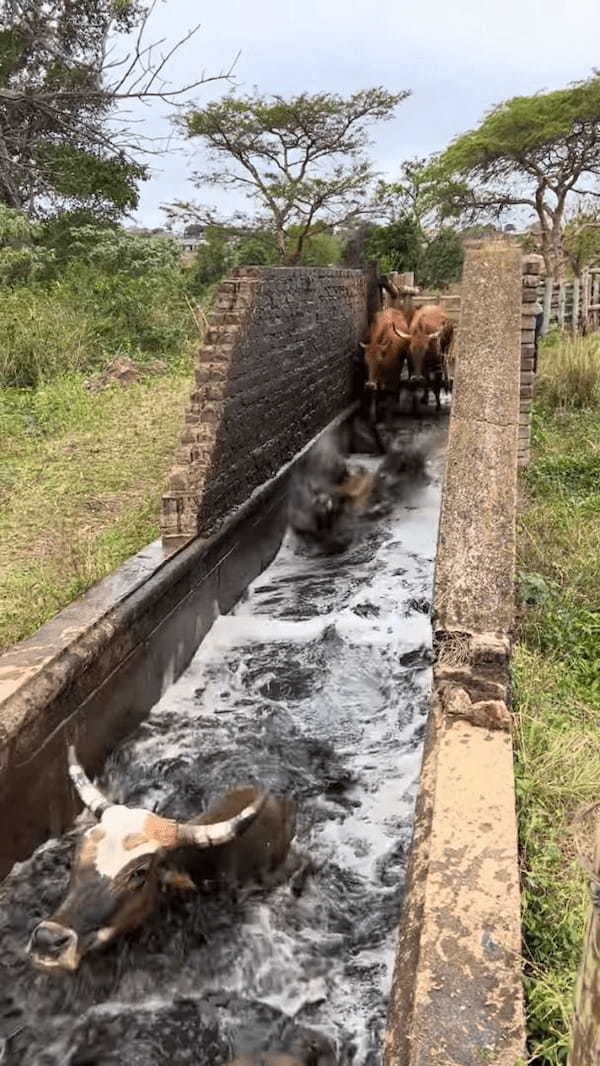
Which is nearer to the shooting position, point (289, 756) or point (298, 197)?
point (289, 756)

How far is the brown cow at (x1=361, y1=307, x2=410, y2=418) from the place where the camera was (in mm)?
13031

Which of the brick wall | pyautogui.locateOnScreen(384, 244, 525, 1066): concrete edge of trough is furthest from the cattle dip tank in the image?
the brick wall

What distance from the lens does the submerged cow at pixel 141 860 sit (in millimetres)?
2922

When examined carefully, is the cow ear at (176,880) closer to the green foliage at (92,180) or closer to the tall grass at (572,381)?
the tall grass at (572,381)

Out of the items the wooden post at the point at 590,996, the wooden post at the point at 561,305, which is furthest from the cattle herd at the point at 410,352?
the wooden post at the point at 590,996

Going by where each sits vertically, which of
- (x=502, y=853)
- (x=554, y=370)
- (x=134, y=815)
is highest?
(x=554, y=370)

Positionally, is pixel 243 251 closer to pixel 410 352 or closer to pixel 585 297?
pixel 585 297

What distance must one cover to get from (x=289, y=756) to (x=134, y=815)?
1.45m

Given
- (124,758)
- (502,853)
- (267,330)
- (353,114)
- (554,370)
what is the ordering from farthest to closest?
1. (353,114)
2. (554,370)
3. (267,330)
4. (124,758)
5. (502,853)

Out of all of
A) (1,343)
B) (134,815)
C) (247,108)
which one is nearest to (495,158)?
(247,108)

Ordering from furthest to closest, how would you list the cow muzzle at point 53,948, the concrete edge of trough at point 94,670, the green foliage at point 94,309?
1. the green foliage at point 94,309
2. the concrete edge of trough at point 94,670
3. the cow muzzle at point 53,948

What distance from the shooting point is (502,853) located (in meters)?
2.41

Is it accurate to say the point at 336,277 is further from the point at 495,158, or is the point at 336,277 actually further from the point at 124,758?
the point at 495,158

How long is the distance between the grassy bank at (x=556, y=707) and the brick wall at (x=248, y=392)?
2.28 meters
